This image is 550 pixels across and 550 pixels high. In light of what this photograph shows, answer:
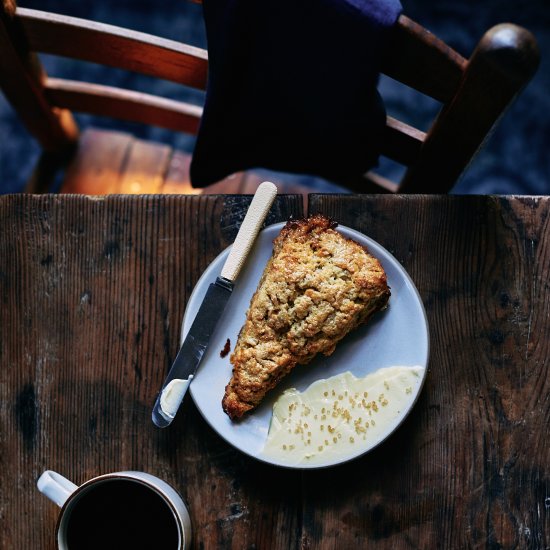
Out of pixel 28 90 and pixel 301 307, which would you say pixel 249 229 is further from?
pixel 28 90

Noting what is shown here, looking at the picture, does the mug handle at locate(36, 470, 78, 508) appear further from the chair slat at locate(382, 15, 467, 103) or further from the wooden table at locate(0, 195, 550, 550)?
the chair slat at locate(382, 15, 467, 103)

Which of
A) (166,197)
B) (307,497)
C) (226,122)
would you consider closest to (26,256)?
(166,197)

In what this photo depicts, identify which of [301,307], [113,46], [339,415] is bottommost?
[339,415]

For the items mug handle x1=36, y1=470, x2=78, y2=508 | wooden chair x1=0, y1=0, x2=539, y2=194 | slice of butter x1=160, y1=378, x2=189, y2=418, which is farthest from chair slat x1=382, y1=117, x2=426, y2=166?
mug handle x1=36, y1=470, x2=78, y2=508

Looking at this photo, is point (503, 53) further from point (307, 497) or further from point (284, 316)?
point (307, 497)

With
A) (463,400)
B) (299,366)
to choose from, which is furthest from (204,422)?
(463,400)

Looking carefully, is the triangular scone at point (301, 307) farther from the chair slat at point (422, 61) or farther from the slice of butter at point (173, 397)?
the chair slat at point (422, 61)
